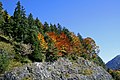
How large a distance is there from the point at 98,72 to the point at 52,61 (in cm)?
2180

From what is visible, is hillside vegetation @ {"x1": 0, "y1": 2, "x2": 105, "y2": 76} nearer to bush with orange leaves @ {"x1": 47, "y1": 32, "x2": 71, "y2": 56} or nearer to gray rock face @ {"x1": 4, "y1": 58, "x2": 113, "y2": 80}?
bush with orange leaves @ {"x1": 47, "y1": 32, "x2": 71, "y2": 56}

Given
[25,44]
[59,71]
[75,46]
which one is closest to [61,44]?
[75,46]

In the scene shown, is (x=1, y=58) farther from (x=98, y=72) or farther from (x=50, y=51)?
(x=98, y=72)

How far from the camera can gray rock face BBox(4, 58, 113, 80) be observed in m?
69.5

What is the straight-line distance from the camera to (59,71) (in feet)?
266

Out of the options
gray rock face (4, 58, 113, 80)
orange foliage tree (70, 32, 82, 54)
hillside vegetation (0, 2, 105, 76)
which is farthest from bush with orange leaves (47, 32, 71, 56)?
gray rock face (4, 58, 113, 80)

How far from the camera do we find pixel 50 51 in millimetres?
91438

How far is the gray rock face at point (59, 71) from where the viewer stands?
6947cm

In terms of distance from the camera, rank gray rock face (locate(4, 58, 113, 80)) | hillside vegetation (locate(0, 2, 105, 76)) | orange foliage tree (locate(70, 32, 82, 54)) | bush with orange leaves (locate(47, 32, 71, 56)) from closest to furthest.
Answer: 1. gray rock face (locate(4, 58, 113, 80))
2. hillside vegetation (locate(0, 2, 105, 76))
3. bush with orange leaves (locate(47, 32, 71, 56))
4. orange foliage tree (locate(70, 32, 82, 54))

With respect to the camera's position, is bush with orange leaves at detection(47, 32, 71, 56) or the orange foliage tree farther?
the orange foliage tree

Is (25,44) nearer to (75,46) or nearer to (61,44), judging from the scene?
(61,44)

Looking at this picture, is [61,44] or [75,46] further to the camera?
[75,46]

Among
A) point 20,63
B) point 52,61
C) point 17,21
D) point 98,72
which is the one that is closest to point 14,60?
point 20,63

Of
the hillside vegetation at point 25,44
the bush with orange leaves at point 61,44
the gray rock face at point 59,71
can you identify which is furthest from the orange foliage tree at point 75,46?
the gray rock face at point 59,71
